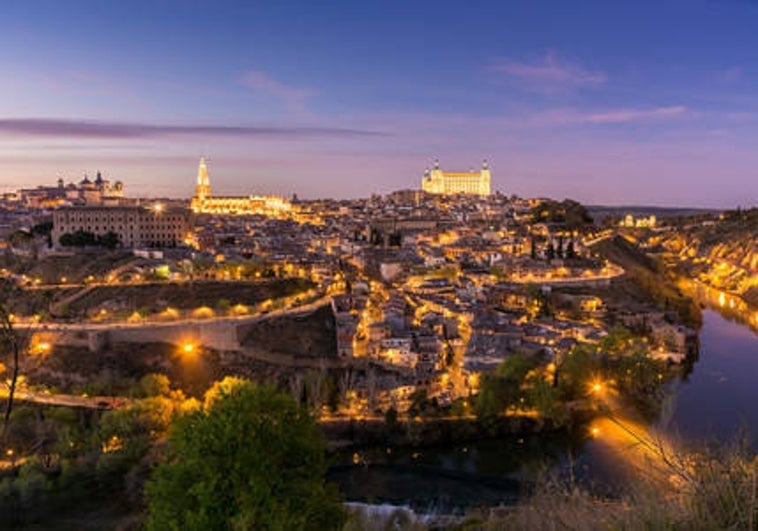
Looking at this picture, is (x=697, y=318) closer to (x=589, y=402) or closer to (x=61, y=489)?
(x=589, y=402)

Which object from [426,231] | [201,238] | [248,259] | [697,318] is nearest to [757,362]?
[697,318]

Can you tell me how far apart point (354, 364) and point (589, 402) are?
4.89 meters

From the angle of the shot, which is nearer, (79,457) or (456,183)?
(79,457)

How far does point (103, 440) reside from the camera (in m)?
9.77

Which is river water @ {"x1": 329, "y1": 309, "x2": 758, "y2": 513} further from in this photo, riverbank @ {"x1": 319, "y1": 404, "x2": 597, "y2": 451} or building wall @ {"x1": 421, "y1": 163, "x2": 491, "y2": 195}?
building wall @ {"x1": 421, "y1": 163, "x2": 491, "y2": 195}

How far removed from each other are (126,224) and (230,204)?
1221 inches

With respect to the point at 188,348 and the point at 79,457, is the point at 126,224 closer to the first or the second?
the point at 188,348

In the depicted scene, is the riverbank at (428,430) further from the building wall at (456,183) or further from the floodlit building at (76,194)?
the building wall at (456,183)

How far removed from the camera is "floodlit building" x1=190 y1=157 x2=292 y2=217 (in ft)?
168

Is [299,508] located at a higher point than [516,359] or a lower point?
higher

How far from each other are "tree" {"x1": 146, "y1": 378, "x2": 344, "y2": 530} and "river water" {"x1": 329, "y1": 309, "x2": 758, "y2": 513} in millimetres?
4241

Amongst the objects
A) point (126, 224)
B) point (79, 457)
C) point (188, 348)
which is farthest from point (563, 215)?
point (79, 457)

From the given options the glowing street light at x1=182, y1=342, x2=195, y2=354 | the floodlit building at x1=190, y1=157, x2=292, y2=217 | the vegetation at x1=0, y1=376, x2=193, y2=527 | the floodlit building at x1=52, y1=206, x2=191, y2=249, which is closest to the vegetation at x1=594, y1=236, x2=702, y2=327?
the glowing street light at x1=182, y1=342, x2=195, y2=354

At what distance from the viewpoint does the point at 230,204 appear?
53.9 metres
